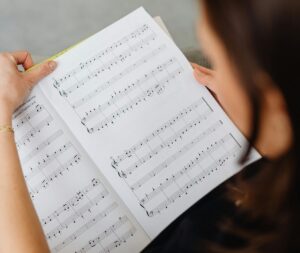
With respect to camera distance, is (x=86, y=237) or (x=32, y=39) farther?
(x=32, y=39)

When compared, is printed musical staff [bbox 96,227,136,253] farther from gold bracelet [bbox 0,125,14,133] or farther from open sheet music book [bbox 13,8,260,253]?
gold bracelet [bbox 0,125,14,133]

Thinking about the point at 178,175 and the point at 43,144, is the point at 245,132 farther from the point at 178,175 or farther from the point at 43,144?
the point at 43,144

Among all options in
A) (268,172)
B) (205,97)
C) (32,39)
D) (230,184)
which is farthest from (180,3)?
(268,172)

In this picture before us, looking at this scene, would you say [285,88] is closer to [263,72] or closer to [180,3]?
[263,72]

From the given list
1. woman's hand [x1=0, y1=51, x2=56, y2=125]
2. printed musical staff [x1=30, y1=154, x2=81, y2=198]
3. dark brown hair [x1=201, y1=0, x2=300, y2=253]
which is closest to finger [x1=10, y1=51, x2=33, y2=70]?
woman's hand [x1=0, y1=51, x2=56, y2=125]

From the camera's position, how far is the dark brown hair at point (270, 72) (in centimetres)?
48

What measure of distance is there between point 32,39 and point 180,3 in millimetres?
583

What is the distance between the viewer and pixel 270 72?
0.50 metres

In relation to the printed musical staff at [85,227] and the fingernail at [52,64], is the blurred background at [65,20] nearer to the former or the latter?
the fingernail at [52,64]

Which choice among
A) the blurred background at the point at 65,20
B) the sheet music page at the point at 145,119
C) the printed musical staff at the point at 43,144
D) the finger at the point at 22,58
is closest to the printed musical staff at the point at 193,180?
the sheet music page at the point at 145,119

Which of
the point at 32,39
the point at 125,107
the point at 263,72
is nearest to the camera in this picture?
the point at 263,72

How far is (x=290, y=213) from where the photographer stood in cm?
62

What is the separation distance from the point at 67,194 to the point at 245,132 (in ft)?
1.13

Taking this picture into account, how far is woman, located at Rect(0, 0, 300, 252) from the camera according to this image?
0.49 m
